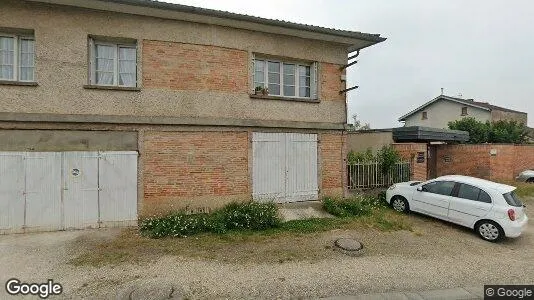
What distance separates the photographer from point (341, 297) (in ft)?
15.3

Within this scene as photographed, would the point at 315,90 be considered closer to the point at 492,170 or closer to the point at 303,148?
the point at 303,148

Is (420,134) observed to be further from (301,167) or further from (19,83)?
(19,83)

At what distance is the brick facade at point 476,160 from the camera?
49.3 ft

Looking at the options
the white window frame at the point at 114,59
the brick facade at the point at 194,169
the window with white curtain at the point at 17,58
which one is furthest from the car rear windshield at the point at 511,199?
the window with white curtain at the point at 17,58

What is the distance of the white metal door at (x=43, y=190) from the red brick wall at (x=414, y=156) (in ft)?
40.8

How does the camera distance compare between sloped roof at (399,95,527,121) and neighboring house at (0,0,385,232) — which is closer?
neighboring house at (0,0,385,232)

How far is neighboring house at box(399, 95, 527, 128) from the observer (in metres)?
28.9

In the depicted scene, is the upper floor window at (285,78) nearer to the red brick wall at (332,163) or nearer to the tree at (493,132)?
the red brick wall at (332,163)

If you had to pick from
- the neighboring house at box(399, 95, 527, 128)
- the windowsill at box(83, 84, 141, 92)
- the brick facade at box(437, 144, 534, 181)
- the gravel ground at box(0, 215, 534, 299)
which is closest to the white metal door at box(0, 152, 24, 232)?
the gravel ground at box(0, 215, 534, 299)

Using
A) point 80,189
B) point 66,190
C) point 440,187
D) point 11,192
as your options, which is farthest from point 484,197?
point 11,192

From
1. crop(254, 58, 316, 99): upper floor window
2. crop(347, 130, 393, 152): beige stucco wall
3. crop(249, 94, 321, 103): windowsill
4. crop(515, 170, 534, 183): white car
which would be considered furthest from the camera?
crop(515, 170, 534, 183): white car

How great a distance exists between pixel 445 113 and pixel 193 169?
32.4 metres

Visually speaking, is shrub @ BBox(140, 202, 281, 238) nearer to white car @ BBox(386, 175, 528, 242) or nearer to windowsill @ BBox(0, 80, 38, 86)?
windowsill @ BBox(0, 80, 38, 86)

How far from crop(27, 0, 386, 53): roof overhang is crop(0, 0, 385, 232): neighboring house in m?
0.04
